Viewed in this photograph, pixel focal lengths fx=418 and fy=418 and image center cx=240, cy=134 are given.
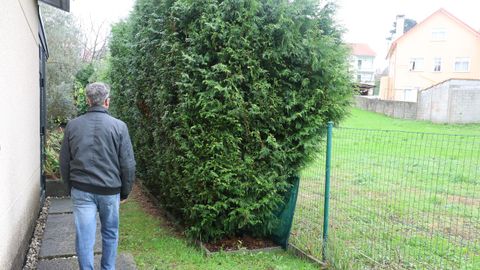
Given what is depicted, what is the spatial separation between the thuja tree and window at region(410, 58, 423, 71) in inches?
1451

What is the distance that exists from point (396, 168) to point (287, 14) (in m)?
2.11

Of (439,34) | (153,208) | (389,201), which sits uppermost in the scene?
(439,34)

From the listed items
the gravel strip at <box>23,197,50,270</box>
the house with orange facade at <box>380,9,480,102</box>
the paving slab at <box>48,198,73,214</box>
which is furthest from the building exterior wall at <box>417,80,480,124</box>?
the gravel strip at <box>23,197,50,270</box>

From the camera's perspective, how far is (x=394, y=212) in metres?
4.98

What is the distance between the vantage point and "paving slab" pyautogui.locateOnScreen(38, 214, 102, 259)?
4586 mm

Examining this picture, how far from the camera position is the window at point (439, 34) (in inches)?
1463

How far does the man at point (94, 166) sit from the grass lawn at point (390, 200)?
2.34 m

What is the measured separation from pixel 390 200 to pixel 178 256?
2.59m

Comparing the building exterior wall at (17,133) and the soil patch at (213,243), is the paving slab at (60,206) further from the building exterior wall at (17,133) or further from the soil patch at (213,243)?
the soil patch at (213,243)

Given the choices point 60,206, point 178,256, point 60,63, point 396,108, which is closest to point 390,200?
point 178,256

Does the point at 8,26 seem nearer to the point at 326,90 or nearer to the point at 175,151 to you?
the point at 175,151

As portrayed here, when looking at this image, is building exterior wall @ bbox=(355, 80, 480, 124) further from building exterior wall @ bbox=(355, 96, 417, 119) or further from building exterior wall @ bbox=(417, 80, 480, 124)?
building exterior wall @ bbox=(355, 96, 417, 119)

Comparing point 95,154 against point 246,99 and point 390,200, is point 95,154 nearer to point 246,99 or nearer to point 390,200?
point 246,99

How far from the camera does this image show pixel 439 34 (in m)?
37.4
